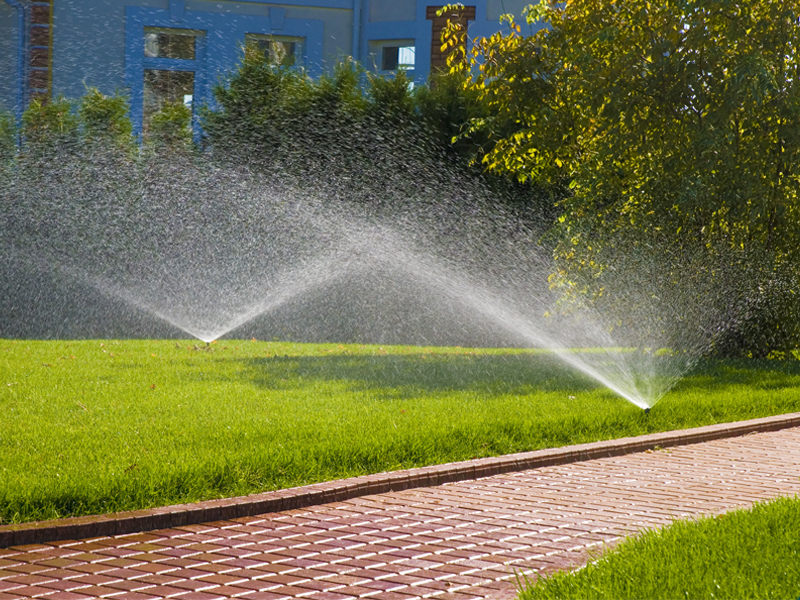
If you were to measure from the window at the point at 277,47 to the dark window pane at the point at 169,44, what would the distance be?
4.28 ft

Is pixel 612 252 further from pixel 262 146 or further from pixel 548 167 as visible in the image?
pixel 262 146

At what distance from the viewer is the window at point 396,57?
79.4ft

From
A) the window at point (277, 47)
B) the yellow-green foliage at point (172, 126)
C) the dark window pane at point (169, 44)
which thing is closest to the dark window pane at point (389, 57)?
the window at point (277, 47)

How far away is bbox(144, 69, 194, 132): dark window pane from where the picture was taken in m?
22.6

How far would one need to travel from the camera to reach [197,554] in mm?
4789

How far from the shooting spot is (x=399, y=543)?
504cm

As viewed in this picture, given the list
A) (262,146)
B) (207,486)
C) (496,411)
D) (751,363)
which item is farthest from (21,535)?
(262,146)

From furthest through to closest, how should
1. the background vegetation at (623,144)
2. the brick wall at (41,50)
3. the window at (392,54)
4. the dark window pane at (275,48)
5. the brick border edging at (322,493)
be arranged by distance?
the window at (392,54)
the dark window pane at (275,48)
the brick wall at (41,50)
the background vegetation at (623,144)
the brick border edging at (322,493)

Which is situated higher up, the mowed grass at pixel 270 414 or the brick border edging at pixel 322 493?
the mowed grass at pixel 270 414

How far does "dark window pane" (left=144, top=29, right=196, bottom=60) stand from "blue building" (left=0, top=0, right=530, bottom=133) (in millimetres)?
23

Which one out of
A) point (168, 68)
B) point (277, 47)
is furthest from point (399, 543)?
point (277, 47)

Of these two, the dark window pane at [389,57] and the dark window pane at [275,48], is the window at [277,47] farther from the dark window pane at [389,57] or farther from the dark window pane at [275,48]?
the dark window pane at [389,57]

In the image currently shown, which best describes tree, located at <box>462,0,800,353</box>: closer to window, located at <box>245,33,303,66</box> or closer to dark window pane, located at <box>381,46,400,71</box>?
window, located at <box>245,33,303,66</box>

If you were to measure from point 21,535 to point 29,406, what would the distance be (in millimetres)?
4097
